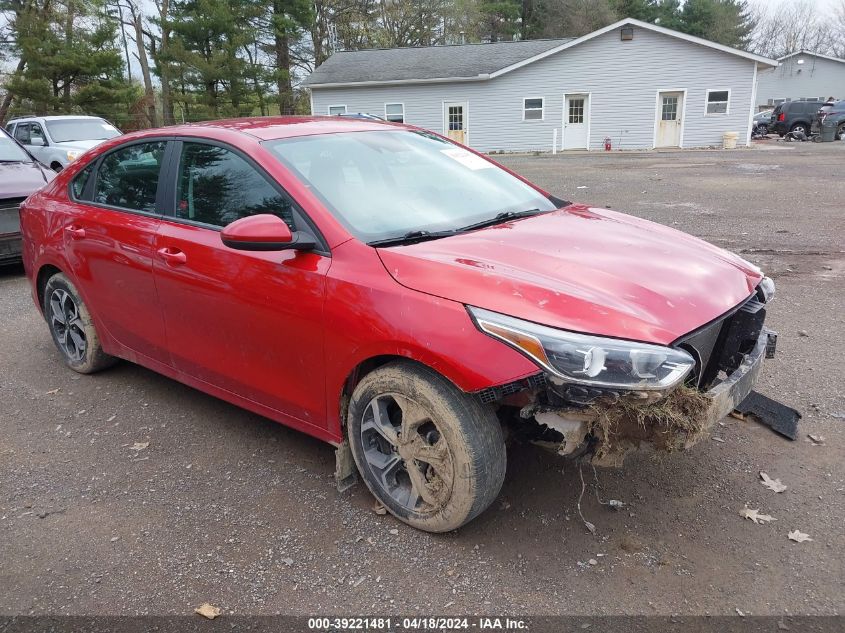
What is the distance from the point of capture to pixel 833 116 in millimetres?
29500

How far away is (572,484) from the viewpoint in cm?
318

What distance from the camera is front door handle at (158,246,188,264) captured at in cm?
341

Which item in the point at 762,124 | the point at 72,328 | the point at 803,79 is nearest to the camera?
the point at 72,328

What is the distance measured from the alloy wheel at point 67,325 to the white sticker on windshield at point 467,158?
268 cm

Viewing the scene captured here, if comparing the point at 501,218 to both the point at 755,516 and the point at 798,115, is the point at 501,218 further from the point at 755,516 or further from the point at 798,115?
the point at 798,115

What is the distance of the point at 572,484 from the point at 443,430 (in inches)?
37.2

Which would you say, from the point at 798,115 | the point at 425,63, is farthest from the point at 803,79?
the point at 425,63

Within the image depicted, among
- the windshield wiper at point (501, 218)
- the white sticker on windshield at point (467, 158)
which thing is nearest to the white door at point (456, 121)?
the white sticker on windshield at point (467, 158)

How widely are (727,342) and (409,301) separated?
138 centimetres

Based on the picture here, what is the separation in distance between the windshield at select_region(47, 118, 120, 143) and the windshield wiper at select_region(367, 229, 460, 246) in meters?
14.4

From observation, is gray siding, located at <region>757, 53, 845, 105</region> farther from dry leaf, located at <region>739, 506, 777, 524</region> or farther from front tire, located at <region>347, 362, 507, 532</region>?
front tire, located at <region>347, 362, 507, 532</region>

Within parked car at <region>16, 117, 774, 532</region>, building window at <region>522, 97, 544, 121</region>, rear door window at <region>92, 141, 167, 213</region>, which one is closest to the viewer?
parked car at <region>16, 117, 774, 532</region>

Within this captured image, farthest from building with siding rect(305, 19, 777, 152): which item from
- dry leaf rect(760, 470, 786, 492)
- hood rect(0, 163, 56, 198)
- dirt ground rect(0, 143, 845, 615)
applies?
dry leaf rect(760, 470, 786, 492)

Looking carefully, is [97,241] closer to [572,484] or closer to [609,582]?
[572,484]
